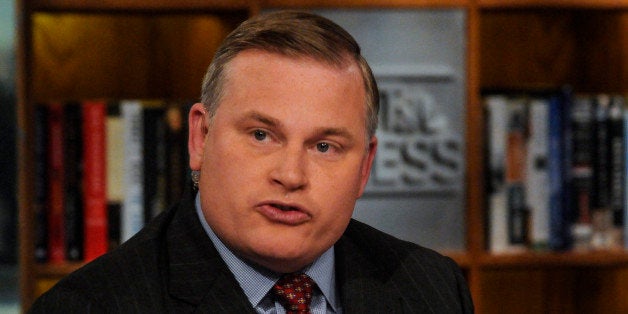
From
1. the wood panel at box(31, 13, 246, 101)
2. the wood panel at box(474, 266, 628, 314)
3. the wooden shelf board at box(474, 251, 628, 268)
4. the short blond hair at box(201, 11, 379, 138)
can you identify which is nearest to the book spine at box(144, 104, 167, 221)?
the wood panel at box(31, 13, 246, 101)

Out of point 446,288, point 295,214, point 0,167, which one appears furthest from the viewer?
point 0,167

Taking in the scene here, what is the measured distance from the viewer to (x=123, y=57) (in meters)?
2.66

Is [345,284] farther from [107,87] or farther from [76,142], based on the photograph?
[107,87]

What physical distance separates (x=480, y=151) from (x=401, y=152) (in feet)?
0.63

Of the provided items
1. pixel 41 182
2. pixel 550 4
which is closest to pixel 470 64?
pixel 550 4

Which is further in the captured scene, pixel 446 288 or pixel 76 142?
pixel 76 142

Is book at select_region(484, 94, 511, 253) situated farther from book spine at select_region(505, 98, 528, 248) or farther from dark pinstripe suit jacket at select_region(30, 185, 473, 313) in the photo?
dark pinstripe suit jacket at select_region(30, 185, 473, 313)

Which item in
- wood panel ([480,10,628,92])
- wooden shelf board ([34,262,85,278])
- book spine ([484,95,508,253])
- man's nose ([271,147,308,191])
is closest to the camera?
man's nose ([271,147,308,191])

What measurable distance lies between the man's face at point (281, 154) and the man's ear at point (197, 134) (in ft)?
0.09

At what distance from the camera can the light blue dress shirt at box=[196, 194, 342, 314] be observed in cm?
117

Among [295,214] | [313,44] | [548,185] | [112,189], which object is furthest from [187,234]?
[548,185]

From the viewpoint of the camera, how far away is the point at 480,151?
241cm

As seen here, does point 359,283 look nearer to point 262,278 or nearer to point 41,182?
point 262,278

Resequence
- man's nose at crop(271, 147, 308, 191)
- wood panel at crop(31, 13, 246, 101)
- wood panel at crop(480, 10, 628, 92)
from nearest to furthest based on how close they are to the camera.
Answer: man's nose at crop(271, 147, 308, 191) < wood panel at crop(31, 13, 246, 101) < wood panel at crop(480, 10, 628, 92)
